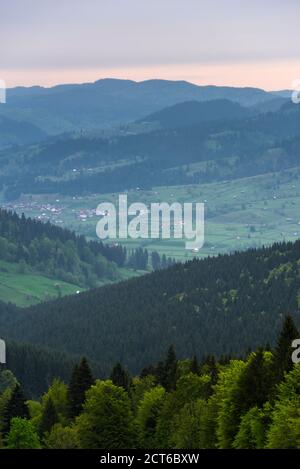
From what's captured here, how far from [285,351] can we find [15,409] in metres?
32.8

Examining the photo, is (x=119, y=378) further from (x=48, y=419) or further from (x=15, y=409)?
(x=15, y=409)

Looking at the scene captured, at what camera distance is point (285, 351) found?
288 feet

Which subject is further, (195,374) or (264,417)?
(195,374)

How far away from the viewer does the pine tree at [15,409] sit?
10625 centimetres

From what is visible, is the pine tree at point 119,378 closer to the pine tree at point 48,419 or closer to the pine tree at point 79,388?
the pine tree at point 79,388

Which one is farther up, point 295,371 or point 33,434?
point 295,371

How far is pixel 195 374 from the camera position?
10894cm

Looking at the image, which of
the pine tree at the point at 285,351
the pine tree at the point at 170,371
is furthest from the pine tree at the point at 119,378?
the pine tree at the point at 285,351

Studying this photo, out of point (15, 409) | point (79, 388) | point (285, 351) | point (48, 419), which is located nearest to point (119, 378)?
point (79, 388)
